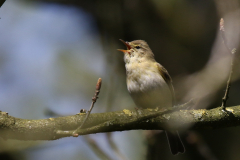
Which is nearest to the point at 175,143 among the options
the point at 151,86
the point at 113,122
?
the point at 151,86

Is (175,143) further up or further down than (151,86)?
further down

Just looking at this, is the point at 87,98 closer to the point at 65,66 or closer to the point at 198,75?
the point at 65,66

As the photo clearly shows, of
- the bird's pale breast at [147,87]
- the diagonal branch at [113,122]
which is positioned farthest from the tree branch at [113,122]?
the bird's pale breast at [147,87]

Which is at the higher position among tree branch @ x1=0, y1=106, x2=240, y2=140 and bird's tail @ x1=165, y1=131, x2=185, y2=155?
tree branch @ x1=0, y1=106, x2=240, y2=140

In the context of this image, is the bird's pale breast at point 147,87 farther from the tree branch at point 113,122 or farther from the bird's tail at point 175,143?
the tree branch at point 113,122

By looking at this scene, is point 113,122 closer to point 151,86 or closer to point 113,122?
point 113,122

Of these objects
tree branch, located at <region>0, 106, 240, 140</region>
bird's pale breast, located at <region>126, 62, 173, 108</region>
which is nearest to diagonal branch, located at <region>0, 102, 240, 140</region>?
tree branch, located at <region>0, 106, 240, 140</region>

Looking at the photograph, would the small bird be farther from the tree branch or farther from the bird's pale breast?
the tree branch
